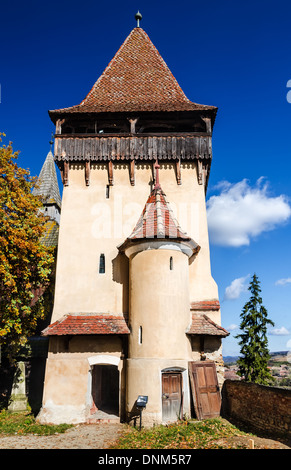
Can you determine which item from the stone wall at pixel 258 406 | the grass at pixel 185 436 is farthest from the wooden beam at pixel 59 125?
the stone wall at pixel 258 406

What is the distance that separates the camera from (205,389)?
42.6ft

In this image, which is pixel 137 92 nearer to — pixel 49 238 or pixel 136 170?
pixel 136 170

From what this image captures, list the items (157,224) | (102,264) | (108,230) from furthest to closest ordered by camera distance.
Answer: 1. (108,230)
2. (102,264)
3. (157,224)

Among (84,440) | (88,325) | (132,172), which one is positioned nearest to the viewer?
(84,440)

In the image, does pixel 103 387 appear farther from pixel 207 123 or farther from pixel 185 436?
pixel 207 123

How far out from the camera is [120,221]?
53.1 feet

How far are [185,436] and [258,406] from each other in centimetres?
290

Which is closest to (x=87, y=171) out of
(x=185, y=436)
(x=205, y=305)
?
(x=205, y=305)

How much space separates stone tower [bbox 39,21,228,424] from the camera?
43.0 ft

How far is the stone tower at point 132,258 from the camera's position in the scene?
13109 millimetres

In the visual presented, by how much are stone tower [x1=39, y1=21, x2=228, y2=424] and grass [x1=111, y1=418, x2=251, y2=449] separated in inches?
29.4

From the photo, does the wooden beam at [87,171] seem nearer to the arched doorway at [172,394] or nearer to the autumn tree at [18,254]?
the autumn tree at [18,254]

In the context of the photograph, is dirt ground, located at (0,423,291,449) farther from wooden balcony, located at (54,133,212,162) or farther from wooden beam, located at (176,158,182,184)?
wooden balcony, located at (54,133,212,162)
